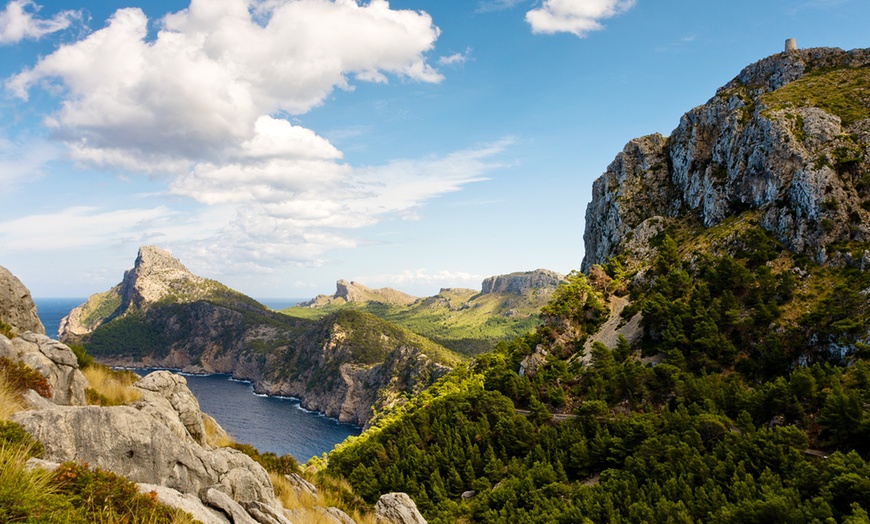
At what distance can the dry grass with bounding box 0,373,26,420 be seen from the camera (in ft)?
39.8

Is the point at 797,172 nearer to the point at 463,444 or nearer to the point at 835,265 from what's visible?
the point at 835,265

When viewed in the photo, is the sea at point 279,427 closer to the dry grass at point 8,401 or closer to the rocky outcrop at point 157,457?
the rocky outcrop at point 157,457

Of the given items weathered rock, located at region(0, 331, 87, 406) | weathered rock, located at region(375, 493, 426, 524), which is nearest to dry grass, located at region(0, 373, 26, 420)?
weathered rock, located at region(0, 331, 87, 406)

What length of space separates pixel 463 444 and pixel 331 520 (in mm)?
41303

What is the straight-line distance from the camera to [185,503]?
11609mm

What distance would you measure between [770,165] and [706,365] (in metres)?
38.7

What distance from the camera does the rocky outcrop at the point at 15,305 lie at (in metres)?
21.7

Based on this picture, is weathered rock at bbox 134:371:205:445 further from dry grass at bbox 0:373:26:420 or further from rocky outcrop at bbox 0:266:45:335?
rocky outcrop at bbox 0:266:45:335

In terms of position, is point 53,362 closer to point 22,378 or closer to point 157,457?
point 22,378

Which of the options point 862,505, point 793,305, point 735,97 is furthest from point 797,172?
point 862,505

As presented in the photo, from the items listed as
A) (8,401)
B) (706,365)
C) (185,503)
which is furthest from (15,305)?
(706,365)

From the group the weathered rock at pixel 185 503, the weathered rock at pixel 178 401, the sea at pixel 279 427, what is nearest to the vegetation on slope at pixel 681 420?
the weathered rock at pixel 178 401

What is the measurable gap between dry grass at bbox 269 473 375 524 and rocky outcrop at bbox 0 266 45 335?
46.5 ft

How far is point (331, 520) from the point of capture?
18.7 m
